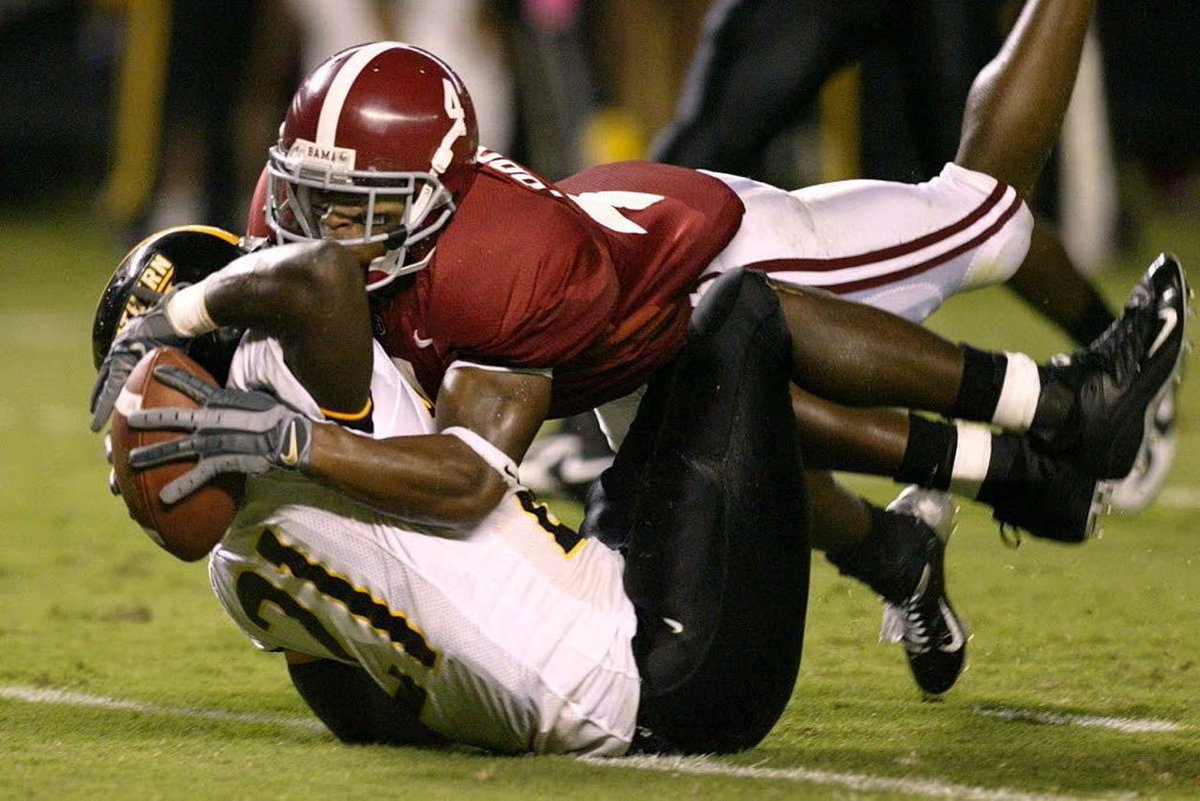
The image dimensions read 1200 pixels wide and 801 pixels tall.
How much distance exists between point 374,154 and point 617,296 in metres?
0.37

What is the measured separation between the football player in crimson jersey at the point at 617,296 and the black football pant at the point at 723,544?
110mm

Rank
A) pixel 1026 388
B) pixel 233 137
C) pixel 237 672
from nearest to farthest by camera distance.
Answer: pixel 1026 388 < pixel 237 672 < pixel 233 137

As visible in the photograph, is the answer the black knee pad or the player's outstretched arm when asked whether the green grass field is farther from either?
the player's outstretched arm

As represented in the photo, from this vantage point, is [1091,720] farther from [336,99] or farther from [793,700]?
[336,99]

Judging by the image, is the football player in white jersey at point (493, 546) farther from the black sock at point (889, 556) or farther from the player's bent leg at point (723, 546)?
the black sock at point (889, 556)

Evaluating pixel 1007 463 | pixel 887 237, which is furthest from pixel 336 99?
pixel 1007 463

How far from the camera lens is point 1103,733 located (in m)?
2.72

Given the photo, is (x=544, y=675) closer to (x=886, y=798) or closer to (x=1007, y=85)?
(x=886, y=798)

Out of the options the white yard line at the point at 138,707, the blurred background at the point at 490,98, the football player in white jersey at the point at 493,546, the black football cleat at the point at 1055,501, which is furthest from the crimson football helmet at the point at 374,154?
the blurred background at the point at 490,98

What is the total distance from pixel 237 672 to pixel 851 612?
104cm

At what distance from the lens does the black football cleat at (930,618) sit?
3023 millimetres

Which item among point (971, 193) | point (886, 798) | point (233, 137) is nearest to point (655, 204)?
point (971, 193)

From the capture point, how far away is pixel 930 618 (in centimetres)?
306

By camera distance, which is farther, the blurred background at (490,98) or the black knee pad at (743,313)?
the blurred background at (490,98)
